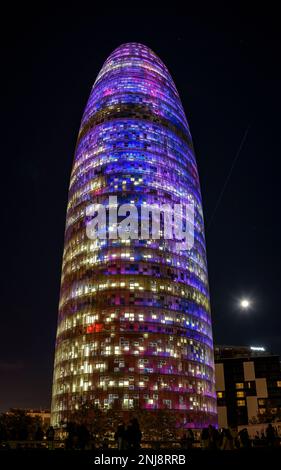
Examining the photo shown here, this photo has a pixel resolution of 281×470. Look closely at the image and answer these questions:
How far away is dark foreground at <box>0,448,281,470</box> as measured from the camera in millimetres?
17422

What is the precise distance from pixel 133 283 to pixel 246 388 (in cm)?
6094

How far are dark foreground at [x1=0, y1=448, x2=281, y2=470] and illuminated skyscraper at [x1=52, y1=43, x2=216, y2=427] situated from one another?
89.1m

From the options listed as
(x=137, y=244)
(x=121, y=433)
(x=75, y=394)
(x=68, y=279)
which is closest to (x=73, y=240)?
(x=68, y=279)

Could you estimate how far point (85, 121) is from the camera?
153125 mm

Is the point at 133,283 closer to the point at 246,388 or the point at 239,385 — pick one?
the point at 239,385

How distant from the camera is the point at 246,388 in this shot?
5827 inches

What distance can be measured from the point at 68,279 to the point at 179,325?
113 feet

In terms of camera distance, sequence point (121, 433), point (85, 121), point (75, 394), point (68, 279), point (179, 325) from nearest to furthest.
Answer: point (121, 433) < point (75, 394) < point (179, 325) < point (68, 279) < point (85, 121)

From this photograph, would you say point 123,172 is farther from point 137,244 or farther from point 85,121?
point 85,121

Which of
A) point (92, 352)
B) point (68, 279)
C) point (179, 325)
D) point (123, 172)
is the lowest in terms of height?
point (92, 352)
